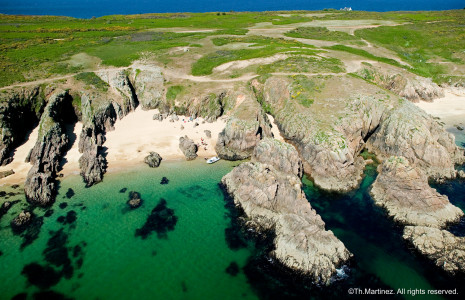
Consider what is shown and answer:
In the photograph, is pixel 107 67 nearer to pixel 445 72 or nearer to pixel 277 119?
pixel 277 119

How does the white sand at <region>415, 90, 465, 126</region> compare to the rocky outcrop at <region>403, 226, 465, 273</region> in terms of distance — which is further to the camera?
the white sand at <region>415, 90, 465, 126</region>

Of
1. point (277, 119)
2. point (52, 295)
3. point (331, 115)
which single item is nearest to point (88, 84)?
point (277, 119)

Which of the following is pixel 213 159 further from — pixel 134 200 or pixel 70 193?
pixel 70 193

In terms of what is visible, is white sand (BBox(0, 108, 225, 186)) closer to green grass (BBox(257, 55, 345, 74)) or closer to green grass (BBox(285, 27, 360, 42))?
green grass (BBox(257, 55, 345, 74))

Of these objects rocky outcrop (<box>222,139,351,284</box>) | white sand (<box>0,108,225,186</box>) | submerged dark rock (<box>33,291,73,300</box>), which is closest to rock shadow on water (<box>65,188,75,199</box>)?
white sand (<box>0,108,225,186</box>)

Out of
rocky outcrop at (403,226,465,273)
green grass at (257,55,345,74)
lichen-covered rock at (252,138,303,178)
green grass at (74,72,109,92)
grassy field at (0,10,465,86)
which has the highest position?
grassy field at (0,10,465,86)

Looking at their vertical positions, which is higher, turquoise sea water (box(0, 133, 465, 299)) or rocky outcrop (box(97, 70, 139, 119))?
rocky outcrop (box(97, 70, 139, 119))
